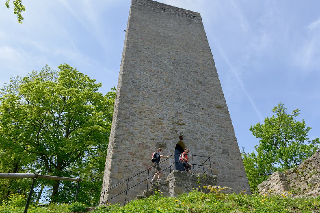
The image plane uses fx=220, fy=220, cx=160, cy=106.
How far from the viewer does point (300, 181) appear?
31.8 feet

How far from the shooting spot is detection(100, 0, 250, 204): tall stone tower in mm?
9484

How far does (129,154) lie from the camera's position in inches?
367

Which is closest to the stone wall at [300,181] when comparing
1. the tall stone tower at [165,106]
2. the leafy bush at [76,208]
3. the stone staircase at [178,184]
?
the tall stone tower at [165,106]

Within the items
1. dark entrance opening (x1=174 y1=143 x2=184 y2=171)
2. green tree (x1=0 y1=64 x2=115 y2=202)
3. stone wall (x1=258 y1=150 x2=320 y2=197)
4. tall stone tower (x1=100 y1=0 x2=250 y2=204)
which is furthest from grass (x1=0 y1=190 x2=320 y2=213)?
green tree (x1=0 y1=64 x2=115 y2=202)

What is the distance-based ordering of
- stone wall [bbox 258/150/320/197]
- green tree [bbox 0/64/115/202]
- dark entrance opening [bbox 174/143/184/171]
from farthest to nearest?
green tree [bbox 0/64/115/202], dark entrance opening [bbox 174/143/184/171], stone wall [bbox 258/150/320/197]

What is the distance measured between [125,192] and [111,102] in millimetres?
8879

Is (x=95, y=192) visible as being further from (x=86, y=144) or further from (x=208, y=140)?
(x=208, y=140)

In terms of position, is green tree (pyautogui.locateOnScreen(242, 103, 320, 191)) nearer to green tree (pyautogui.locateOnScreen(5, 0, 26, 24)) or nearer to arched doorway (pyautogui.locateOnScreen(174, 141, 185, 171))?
arched doorway (pyautogui.locateOnScreen(174, 141, 185, 171))

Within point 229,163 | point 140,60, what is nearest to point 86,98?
point 140,60

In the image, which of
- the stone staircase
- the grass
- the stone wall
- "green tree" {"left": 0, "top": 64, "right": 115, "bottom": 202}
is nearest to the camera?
the grass

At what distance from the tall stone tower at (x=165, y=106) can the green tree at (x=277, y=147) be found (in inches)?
339

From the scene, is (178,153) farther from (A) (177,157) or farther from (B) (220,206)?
(B) (220,206)

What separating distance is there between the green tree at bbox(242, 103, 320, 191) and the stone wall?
7.40 m

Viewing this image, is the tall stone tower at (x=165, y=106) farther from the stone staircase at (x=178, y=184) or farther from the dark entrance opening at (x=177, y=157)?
the stone staircase at (x=178, y=184)
